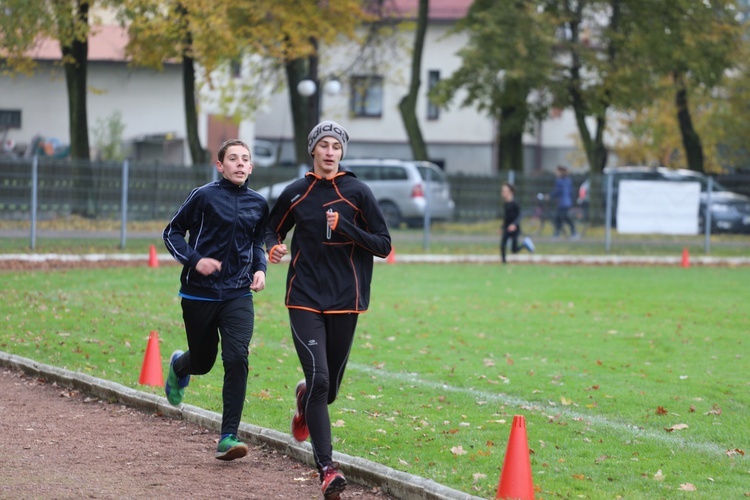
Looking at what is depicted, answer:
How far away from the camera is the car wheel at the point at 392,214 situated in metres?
31.0

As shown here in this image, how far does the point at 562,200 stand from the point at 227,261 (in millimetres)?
23623

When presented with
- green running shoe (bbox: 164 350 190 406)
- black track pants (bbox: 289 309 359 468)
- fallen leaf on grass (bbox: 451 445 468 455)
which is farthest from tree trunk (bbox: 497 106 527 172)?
black track pants (bbox: 289 309 359 468)

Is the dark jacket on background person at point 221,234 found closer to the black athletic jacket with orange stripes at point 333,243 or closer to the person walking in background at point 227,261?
the person walking in background at point 227,261

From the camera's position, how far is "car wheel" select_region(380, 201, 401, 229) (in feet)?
102

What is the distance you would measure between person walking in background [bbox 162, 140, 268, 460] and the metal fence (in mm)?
18165

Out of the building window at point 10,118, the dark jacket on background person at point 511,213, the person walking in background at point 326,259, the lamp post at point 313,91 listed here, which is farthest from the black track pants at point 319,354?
the building window at point 10,118

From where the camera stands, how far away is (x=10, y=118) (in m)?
45.1

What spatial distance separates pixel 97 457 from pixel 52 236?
1840 centimetres

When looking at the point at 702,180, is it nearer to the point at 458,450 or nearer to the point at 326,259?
the point at 458,450

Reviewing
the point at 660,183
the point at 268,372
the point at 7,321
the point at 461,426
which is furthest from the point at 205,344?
the point at 660,183

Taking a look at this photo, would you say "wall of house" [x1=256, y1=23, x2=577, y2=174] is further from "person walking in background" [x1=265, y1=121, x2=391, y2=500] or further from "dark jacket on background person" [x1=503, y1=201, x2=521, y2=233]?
"person walking in background" [x1=265, y1=121, x2=391, y2=500]

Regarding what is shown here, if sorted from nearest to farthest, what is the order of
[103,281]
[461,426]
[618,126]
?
[461,426] < [103,281] < [618,126]

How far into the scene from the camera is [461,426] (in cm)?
816

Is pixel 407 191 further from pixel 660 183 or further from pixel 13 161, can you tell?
pixel 13 161
